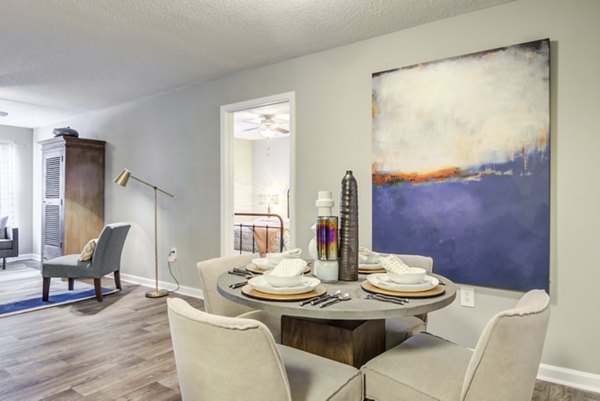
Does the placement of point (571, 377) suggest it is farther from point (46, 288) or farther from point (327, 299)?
point (46, 288)

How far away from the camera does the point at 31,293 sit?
14.1 ft

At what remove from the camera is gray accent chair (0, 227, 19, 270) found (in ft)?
18.5

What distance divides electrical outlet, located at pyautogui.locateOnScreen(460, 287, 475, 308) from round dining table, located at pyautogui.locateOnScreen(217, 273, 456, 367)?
1.08 m

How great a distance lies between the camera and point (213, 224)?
4016mm

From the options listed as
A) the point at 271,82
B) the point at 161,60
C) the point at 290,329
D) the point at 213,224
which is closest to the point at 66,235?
the point at 213,224

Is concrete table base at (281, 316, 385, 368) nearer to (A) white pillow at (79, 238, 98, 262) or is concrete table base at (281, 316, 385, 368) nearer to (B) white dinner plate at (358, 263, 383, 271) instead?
Result: (B) white dinner plate at (358, 263, 383, 271)

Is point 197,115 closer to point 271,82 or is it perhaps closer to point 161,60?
point 161,60

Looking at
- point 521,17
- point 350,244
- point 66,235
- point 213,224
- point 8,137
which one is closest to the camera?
point 350,244

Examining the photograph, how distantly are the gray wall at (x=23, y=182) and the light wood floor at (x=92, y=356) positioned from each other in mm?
4018

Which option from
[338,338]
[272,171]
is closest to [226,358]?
[338,338]

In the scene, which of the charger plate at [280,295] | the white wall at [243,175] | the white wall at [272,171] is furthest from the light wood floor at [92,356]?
the white wall at [243,175]

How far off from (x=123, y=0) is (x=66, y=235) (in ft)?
11.9

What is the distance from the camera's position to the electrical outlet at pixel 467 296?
8.35ft

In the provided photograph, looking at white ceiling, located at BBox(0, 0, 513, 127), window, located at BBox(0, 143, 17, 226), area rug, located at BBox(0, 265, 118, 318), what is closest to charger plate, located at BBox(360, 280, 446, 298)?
white ceiling, located at BBox(0, 0, 513, 127)
